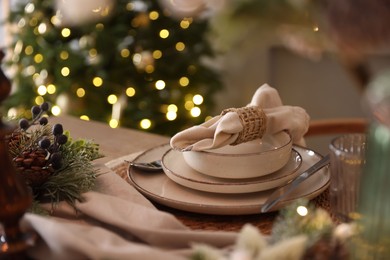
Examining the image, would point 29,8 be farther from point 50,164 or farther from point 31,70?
point 50,164

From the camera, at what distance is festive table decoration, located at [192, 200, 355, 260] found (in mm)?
566

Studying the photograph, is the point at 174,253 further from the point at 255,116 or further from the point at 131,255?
the point at 255,116

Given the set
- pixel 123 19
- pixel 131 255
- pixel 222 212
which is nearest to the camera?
pixel 131 255

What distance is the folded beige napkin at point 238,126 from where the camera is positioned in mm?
937

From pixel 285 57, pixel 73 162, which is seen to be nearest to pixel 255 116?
pixel 73 162

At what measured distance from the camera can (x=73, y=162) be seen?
3.10 ft

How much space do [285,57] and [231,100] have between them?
0.37 meters

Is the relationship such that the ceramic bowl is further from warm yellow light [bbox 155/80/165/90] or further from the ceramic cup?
warm yellow light [bbox 155/80/165/90]

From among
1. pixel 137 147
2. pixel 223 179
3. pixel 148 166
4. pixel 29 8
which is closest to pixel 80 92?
pixel 29 8

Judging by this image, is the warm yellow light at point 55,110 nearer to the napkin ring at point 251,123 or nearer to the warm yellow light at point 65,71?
the warm yellow light at point 65,71

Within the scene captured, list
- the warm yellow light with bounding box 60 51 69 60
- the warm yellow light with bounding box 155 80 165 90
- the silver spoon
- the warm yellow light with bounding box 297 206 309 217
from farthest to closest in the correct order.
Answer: the warm yellow light with bounding box 155 80 165 90, the warm yellow light with bounding box 60 51 69 60, the silver spoon, the warm yellow light with bounding box 297 206 309 217

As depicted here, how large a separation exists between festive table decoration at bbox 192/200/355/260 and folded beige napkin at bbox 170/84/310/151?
27 centimetres

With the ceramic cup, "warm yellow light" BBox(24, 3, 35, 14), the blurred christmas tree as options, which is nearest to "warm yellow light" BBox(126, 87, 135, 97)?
the blurred christmas tree

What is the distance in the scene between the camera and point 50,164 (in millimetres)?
894
